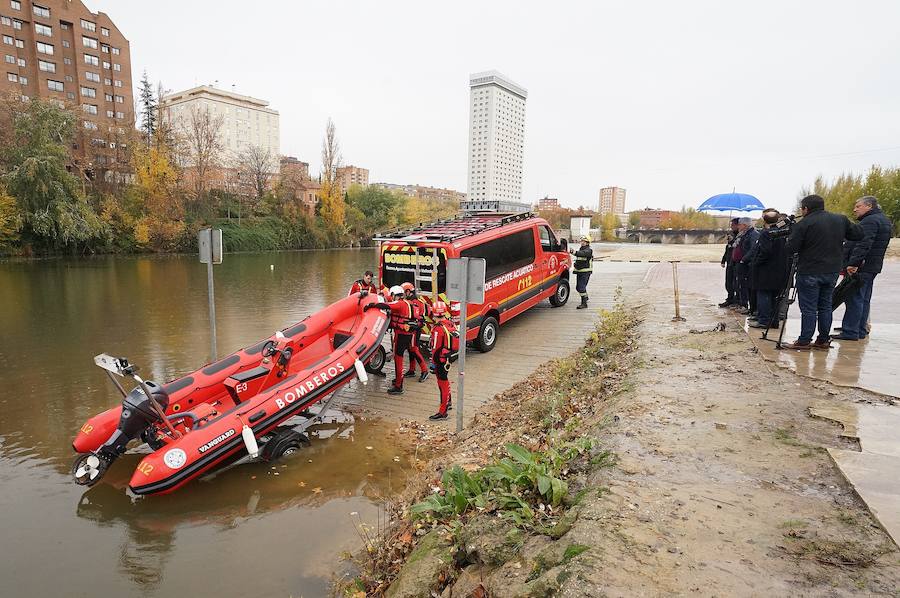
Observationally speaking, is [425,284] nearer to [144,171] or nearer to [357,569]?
[357,569]

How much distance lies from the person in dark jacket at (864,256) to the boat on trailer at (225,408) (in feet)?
20.8

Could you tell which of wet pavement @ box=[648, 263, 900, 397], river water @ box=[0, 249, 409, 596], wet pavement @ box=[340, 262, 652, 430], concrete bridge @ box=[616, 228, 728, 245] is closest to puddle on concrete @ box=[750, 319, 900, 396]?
wet pavement @ box=[648, 263, 900, 397]

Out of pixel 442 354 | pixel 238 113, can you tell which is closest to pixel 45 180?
pixel 442 354

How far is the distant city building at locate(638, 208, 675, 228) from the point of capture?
128 meters

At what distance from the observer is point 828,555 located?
250 centimetres

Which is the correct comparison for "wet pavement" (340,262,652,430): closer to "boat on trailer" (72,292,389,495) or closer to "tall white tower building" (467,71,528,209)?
"boat on trailer" (72,292,389,495)

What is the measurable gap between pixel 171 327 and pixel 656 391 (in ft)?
38.8

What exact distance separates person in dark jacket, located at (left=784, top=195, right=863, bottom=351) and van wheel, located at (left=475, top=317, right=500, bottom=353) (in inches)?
196

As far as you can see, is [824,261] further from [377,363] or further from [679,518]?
[377,363]

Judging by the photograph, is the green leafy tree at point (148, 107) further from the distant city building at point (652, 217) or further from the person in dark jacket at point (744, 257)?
the distant city building at point (652, 217)

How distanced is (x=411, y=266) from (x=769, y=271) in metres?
5.73

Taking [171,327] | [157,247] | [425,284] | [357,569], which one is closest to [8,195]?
[157,247]

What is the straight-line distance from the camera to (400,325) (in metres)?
7.82

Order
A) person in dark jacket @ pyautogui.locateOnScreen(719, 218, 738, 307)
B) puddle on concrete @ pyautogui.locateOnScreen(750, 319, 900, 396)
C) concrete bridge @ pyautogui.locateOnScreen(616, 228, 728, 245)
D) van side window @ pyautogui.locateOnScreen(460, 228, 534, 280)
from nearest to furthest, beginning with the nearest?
puddle on concrete @ pyautogui.locateOnScreen(750, 319, 900, 396) → van side window @ pyautogui.locateOnScreen(460, 228, 534, 280) → person in dark jacket @ pyautogui.locateOnScreen(719, 218, 738, 307) → concrete bridge @ pyautogui.locateOnScreen(616, 228, 728, 245)
